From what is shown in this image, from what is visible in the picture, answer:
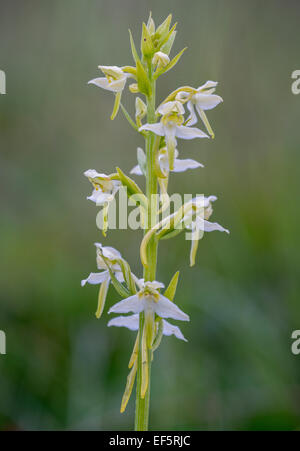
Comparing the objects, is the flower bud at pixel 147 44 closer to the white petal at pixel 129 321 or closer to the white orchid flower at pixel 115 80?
the white orchid flower at pixel 115 80

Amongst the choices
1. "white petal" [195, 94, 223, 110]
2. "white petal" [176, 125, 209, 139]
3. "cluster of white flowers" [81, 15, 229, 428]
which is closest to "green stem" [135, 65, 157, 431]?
"cluster of white flowers" [81, 15, 229, 428]

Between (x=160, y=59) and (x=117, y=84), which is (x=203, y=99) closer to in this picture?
(x=160, y=59)

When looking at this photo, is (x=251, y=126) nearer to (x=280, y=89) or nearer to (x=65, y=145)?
(x=280, y=89)

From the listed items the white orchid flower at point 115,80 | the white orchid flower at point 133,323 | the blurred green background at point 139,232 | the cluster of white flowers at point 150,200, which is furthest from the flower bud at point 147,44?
the blurred green background at point 139,232

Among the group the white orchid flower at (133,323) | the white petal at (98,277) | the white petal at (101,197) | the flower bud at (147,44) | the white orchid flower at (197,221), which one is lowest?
the white orchid flower at (133,323)

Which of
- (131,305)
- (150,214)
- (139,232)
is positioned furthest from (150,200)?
(139,232)
